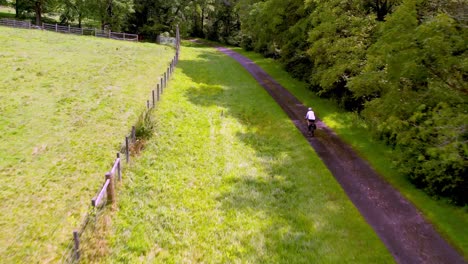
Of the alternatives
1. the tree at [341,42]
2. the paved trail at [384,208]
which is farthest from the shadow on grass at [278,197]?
the tree at [341,42]

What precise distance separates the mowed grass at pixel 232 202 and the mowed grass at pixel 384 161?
254 centimetres

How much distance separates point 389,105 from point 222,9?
59.8 m

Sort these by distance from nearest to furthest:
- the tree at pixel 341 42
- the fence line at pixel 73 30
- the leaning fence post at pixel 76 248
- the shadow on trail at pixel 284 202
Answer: the leaning fence post at pixel 76 248 < the shadow on trail at pixel 284 202 < the tree at pixel 341 42 < the fence line at pixel 73 30

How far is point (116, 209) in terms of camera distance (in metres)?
12.6

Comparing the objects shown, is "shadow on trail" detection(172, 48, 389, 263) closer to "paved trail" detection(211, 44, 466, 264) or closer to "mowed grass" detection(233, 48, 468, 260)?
"paved trail" detection(211, 44, 466, 264)

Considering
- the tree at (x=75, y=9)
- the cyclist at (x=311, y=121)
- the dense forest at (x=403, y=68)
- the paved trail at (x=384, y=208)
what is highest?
the tree at (x=75, y=9)

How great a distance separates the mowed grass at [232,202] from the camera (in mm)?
11039

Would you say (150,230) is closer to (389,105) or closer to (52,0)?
(389,105)

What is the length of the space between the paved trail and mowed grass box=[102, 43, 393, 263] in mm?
516

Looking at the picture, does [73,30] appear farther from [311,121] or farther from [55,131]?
[311,121]

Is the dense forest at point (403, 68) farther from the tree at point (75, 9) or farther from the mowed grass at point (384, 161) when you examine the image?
the tree at point (75, 9)

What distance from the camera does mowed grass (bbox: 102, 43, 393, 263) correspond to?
11039mm

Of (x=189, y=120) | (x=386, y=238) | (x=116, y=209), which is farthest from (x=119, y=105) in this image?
(x=386, y=238)

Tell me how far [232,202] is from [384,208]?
5780 millimetres
